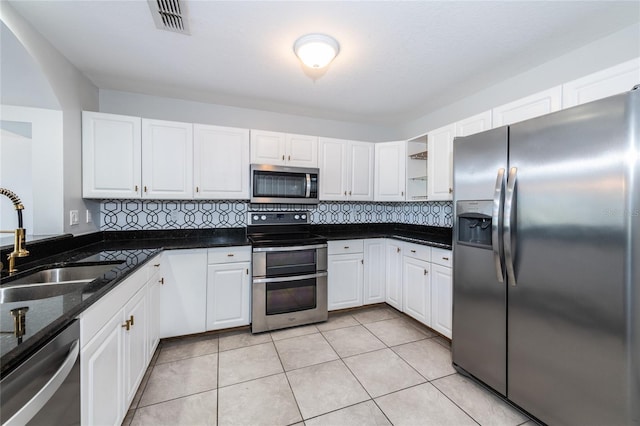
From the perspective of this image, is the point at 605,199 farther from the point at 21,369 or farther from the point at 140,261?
the point at 140,261

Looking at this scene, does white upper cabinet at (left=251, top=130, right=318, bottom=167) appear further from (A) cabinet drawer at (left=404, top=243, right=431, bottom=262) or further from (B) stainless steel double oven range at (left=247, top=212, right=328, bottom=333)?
(A) cabinet drawer at (left=404, top=243, right=431, bottom=262)

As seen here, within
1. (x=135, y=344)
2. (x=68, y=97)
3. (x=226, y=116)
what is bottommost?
(x=135, y=344)

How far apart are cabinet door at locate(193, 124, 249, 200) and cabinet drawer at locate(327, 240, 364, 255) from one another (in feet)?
3.62

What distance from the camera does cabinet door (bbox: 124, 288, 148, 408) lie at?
60.2 inches

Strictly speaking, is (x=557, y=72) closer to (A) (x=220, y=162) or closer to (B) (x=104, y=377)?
(A) (x=220, y=162)

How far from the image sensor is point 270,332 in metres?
2.68

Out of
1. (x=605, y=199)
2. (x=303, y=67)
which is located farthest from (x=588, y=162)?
(x=303, y=67)

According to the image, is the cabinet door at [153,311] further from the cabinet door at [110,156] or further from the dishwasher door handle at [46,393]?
the dishwasher door handle at [46,393]

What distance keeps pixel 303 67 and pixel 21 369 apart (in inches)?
94.6

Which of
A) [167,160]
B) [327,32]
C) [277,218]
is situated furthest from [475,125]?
[167,160]

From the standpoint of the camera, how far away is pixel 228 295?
8.52ft

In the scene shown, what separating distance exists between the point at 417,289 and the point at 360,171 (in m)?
1.58

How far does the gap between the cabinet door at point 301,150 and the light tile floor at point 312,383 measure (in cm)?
186

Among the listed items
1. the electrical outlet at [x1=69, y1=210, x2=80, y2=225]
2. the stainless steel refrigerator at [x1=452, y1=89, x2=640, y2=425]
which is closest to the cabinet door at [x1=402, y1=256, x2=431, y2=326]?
the stainless steel refrigerator at [x1=452, y1=89, x2=640, y2=425]
